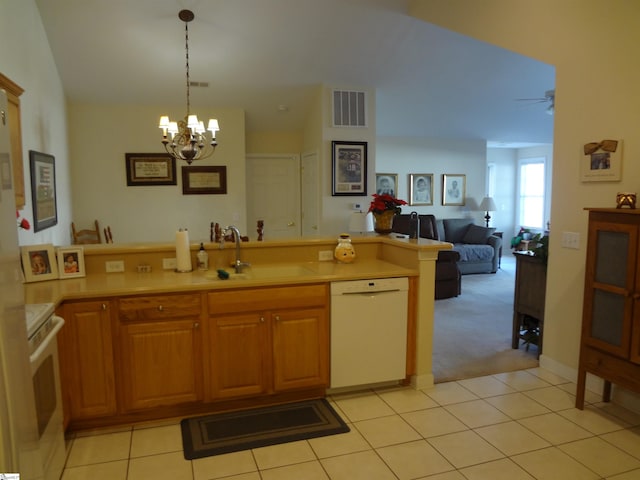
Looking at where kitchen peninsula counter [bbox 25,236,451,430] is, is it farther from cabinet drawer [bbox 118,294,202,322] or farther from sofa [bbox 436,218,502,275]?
sofa [bbox 436,218,502,275]

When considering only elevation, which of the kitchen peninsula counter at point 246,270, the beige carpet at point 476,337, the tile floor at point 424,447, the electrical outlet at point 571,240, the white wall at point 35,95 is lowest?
the tile floor at point 424,447

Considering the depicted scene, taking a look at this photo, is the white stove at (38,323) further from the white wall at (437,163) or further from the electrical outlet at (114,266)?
the white wall at (437,163)

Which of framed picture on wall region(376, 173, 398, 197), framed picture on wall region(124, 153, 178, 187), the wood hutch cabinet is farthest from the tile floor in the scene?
framed picture on wall region(376, 173, 398, 197)

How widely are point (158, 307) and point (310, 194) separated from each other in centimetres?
450

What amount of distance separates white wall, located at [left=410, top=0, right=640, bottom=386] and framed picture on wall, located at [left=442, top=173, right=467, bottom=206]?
5.33 metres

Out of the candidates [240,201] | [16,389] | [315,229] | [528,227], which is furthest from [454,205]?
[16,389]

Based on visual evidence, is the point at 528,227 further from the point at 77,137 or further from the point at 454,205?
the point at 77,137

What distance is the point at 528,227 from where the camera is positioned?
33.1 ft

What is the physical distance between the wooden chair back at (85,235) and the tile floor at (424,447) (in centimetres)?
410

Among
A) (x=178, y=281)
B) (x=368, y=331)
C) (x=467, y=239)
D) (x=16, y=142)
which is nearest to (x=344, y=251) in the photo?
(x=368, y=331)

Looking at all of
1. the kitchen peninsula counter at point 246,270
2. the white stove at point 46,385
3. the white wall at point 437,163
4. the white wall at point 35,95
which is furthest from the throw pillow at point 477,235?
the white stove at point 46,385

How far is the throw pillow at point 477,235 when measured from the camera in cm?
834

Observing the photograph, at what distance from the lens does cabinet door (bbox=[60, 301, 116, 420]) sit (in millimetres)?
2641

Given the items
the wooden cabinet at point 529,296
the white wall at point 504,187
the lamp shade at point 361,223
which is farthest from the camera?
the white wall at point 504,187
